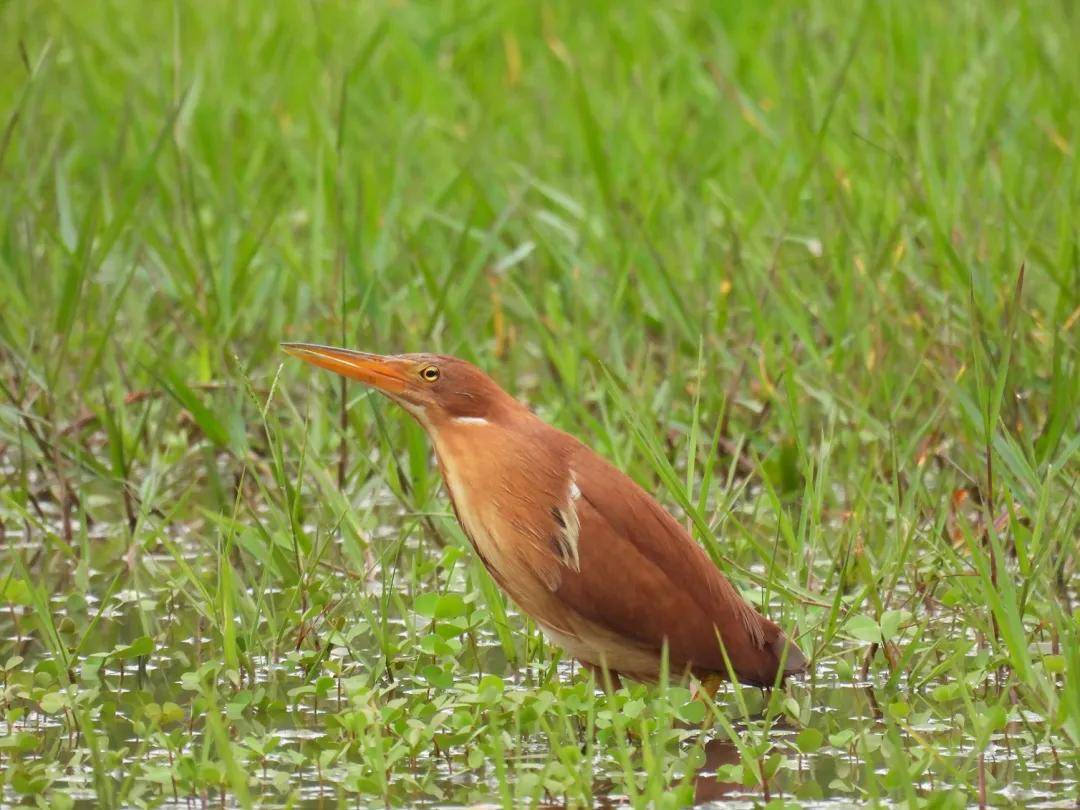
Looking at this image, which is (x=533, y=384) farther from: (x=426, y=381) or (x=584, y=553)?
(x=584, y=553)

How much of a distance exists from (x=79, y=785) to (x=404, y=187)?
→ 392 centimetres

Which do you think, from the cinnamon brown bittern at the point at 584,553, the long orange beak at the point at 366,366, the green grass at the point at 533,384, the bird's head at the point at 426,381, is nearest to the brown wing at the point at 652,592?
the cinnamon brown bittern at the point at 584,553

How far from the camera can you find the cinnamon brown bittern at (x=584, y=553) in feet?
13.3

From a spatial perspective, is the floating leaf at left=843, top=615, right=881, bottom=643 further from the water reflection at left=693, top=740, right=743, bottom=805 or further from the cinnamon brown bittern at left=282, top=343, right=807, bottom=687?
the water reflection at left=693, top=740, right=743, bottom=805

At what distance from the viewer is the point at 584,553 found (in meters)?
4.07

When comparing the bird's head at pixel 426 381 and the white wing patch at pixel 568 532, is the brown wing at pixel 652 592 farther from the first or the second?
the bird's head at pixel 426 381

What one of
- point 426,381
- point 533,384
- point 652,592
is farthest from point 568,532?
point 533,384

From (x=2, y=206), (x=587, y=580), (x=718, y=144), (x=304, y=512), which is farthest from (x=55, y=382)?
(x=718, y=144)

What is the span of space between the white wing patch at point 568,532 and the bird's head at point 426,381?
0.77 ft

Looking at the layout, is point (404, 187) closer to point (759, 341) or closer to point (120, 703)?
point (759, 341)

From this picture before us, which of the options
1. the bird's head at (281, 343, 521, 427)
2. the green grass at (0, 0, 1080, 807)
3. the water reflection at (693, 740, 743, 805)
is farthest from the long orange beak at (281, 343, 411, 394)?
the water reflection at (693, 740, 743, 805)

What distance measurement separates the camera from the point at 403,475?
5172 mm

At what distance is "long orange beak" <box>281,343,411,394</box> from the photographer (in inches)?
167

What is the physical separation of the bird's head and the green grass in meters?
0.20
